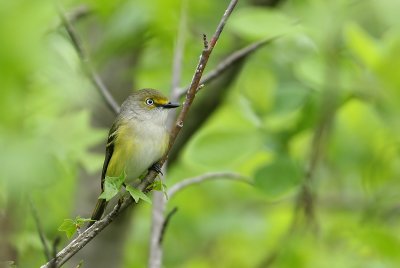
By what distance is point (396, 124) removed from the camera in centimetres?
475

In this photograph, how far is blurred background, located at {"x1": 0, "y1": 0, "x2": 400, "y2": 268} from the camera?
4.49m

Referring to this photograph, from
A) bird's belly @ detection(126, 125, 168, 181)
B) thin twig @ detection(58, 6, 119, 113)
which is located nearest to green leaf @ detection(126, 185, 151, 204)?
bird's belly @ detection(126, 125, 168, 181)

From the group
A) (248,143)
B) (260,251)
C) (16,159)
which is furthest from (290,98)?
(16,159)

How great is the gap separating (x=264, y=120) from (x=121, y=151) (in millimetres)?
1144

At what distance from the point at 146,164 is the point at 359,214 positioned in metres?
2.94

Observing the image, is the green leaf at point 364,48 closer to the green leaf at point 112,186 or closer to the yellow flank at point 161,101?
the yellow flank at point 161,101

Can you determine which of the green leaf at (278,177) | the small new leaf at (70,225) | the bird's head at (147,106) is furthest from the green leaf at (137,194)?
the green leaf at (278,177)

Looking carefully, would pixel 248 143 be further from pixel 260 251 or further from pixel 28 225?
pixel 260 251

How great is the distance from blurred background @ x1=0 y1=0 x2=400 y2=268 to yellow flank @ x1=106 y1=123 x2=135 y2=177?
0.28 metres

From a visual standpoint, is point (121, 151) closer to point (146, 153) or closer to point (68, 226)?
point (146, 153)

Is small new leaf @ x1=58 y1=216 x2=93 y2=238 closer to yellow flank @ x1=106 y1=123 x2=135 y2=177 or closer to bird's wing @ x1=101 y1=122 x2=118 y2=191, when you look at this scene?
yellow flank @ x1=106 y1=123 x2=135 y2=177

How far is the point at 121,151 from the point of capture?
4.49 m

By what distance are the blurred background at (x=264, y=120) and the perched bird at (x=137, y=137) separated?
0.79ft

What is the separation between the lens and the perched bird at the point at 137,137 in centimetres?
418
